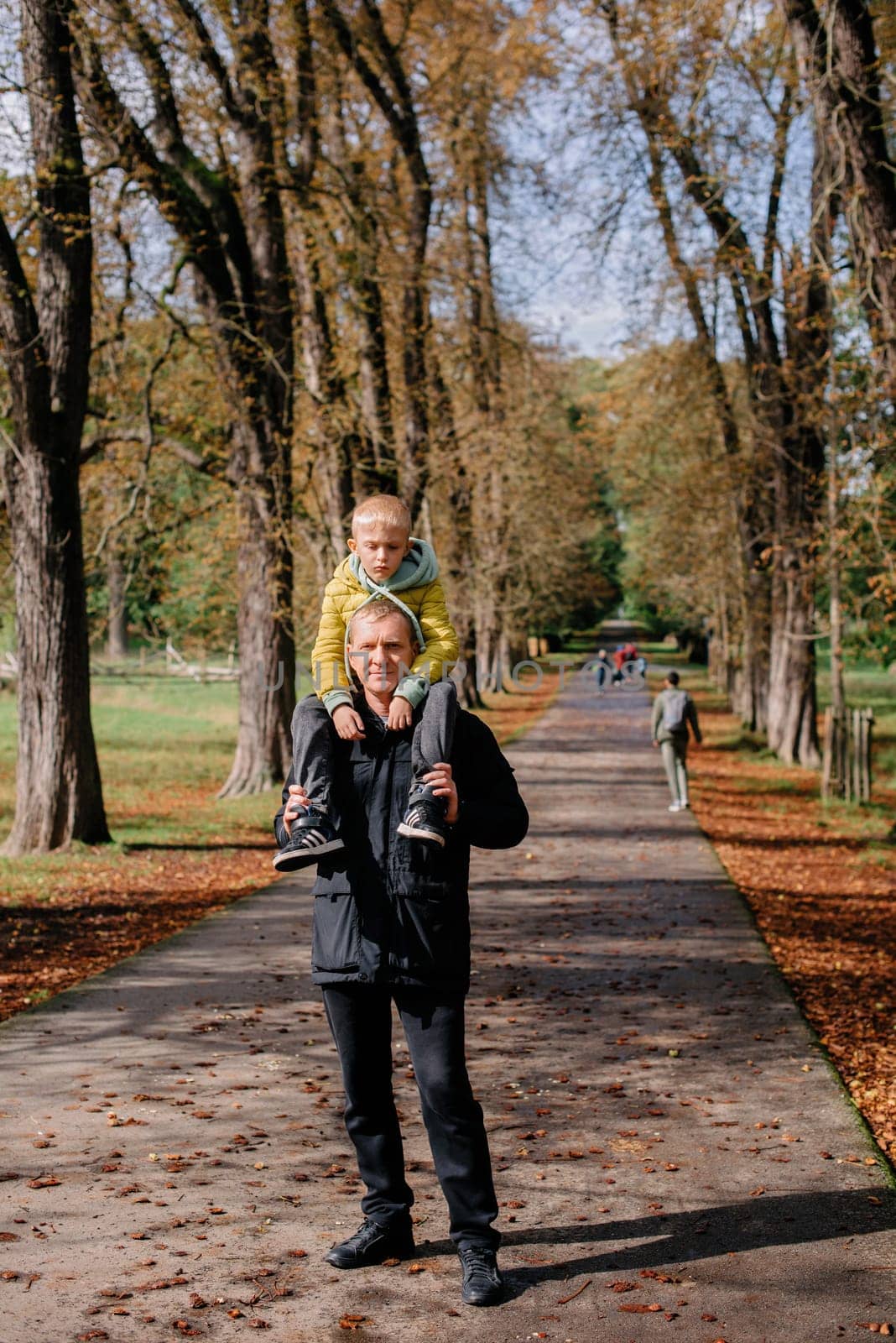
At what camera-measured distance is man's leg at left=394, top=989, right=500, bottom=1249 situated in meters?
4.18

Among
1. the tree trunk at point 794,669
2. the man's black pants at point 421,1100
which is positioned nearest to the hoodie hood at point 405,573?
the man's black pants at point 421,1100

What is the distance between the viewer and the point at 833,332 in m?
19.5

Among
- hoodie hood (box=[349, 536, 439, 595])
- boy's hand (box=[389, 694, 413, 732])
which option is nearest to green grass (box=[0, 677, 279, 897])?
hoodie hood (box=[349, 536, 439, 595])

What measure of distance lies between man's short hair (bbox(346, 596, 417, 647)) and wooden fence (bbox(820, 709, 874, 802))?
54.1ft

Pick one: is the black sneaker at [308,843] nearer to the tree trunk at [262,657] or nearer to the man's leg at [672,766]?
the tree trunk at [262,657]

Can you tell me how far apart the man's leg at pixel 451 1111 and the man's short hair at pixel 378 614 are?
3.45 ft

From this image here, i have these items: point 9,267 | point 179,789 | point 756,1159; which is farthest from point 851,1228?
point 179,789

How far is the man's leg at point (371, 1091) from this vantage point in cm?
430

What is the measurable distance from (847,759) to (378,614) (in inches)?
674

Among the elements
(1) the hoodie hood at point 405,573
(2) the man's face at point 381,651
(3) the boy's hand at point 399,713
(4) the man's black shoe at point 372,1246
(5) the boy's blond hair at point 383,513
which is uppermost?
(5) the boy's blond hair at point 383,513

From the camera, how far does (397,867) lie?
14.0 feet

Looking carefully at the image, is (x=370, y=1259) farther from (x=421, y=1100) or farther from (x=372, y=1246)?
(x=421, y=1100)

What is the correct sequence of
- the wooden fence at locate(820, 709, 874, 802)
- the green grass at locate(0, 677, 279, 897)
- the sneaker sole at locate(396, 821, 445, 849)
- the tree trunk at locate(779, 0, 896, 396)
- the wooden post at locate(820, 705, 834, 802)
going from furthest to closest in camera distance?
the wooden post at locate(820, 705, 834, 802)
the wooden fence at locate(820, 709, 874, 802)
the green grass at locate(0, 677, 279, 897)
the tree trunk at locate(779, 0, 896, 396)
the sneaker sole at locate(396, 821, 445, 849)

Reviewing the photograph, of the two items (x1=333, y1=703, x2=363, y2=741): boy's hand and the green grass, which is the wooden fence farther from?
(x1=333, y1=703, x2=363, y2=741): boy's hand
